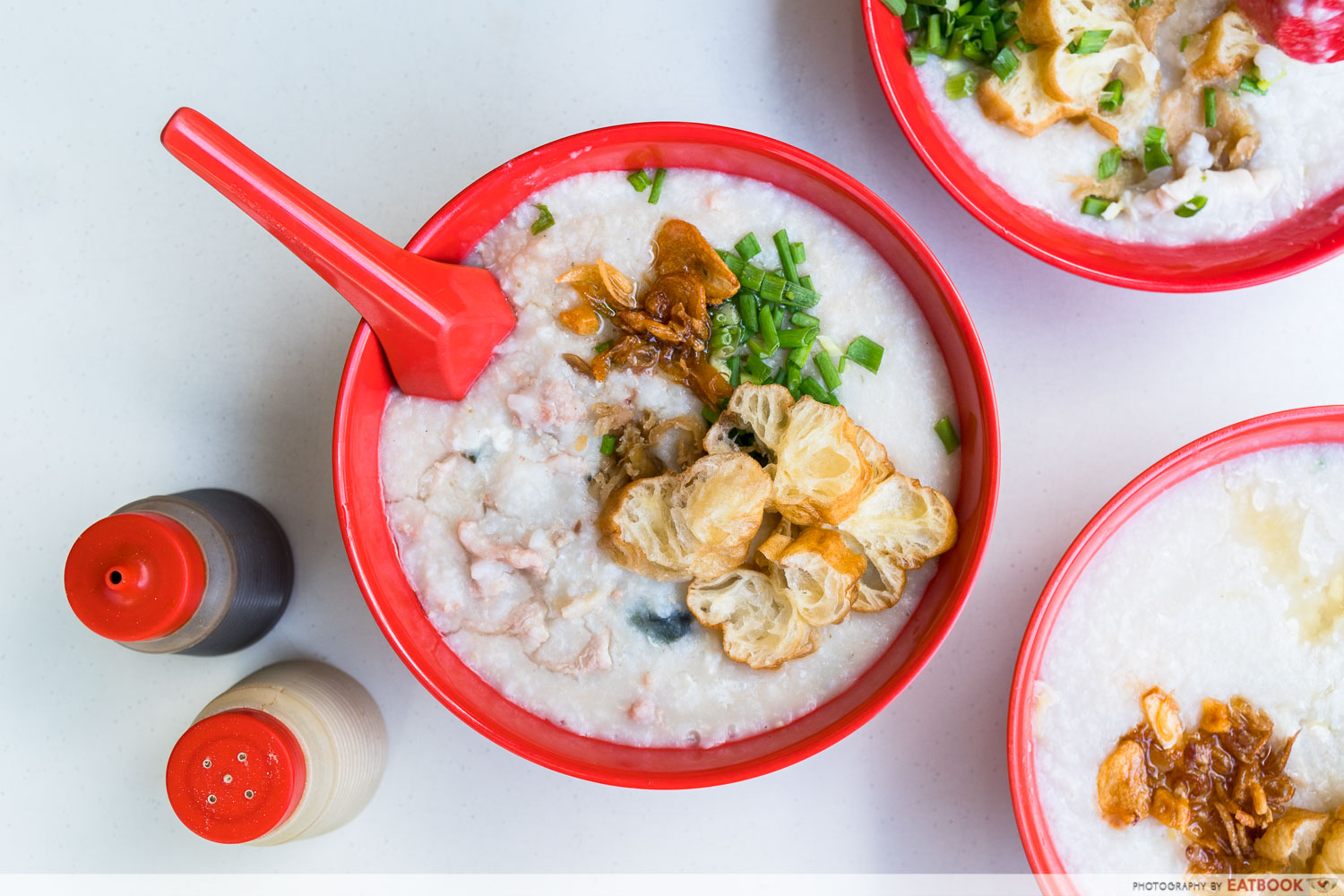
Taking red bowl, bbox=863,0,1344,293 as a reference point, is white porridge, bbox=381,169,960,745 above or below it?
below

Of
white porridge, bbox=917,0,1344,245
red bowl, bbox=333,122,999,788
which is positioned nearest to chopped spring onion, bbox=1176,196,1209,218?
white porridge, bbox=917,0,1344,245

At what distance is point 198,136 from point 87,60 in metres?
0.82

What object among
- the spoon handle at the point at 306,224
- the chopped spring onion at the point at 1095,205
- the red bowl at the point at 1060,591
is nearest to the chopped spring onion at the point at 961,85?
the chopped spring onion at the point at 1095,205

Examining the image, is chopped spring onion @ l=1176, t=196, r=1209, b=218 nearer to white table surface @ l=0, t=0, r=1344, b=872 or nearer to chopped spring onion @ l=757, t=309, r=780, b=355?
white table surface @ l=0, t=0, r=1344, b=872

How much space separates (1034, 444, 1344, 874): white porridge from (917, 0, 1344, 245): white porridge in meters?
0.38

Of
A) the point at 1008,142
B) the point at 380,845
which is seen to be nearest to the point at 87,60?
the point at 380,845

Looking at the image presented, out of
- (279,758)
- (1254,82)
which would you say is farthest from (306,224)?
(1254,82)

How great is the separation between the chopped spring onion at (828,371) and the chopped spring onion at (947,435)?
0.16m

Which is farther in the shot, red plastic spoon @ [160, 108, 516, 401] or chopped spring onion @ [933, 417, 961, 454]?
chopped spring onion @ [933, 417, 961, 454]

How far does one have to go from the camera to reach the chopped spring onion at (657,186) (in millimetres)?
1244

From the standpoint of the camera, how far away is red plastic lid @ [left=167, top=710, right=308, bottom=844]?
113cm

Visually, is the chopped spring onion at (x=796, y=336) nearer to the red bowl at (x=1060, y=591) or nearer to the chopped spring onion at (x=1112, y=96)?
the red bowl at (x=1060, y=591)

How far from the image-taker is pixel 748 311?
121cm

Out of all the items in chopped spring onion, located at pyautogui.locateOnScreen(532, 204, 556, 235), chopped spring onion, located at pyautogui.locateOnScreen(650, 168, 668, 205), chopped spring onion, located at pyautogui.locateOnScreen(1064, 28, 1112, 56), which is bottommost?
chopped spring onion, located at pyautogui.locateOnScreen(532, 204, 556, 235)
